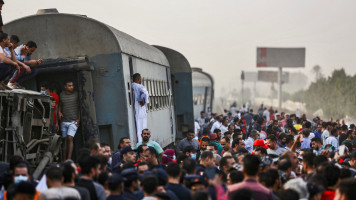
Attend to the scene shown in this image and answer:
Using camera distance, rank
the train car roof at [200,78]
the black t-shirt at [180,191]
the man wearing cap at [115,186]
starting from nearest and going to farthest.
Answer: the man wearing cap at [115,186]
the black t-shirt at [180,191]
the train car roof at [200,78]

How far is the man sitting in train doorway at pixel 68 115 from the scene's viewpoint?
1363 centimetres

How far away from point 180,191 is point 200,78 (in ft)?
119

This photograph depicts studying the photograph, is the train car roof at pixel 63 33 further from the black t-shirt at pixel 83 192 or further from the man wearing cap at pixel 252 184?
the black t-shirt at pixel 83 192

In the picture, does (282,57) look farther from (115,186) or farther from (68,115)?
(115,186)

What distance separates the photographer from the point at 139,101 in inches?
604

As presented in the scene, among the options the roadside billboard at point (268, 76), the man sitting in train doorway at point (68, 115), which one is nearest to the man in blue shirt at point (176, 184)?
the man sitting in train doorway at point (68, 115)

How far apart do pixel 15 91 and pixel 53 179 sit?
15.0 ft

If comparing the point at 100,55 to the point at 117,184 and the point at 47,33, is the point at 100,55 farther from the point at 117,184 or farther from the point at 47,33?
the point at 117,184

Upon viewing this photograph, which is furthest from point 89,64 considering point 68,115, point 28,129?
point 28,129

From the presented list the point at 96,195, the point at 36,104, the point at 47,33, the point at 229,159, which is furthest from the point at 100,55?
the point at 96,195

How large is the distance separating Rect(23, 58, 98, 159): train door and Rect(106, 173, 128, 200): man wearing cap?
6.30 metres

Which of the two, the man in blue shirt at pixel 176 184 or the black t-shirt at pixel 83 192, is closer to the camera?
the black t-shirt at pixel 83 192

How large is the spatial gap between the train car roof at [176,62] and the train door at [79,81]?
9499mm

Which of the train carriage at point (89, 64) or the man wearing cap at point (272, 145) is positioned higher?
the train carriage at point (89, 64)
